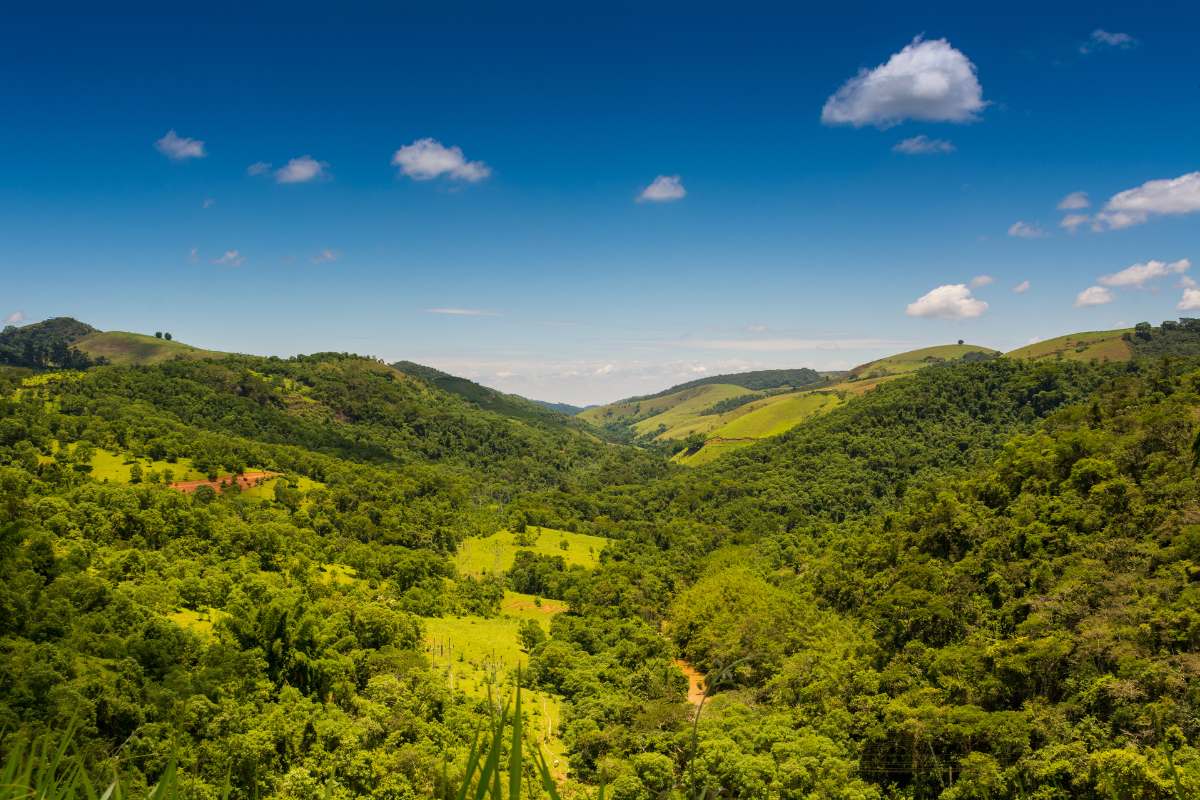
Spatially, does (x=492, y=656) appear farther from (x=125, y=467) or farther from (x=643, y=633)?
(x=125, y=467)

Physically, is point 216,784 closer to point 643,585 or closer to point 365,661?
point 365,661

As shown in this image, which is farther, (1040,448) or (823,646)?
(1040,448)

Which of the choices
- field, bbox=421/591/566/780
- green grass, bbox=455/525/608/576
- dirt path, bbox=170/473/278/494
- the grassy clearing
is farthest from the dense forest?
green grass, bbox=455/525/608/576

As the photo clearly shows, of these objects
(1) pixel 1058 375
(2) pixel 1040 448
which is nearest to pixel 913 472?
(1) pixel 1058 375

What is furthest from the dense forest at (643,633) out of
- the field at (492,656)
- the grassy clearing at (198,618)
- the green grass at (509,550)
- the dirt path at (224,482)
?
the green grass at (509,550)

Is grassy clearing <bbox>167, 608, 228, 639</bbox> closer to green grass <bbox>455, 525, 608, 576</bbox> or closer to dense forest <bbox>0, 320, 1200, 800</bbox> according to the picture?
dense forest <bbox>0, 320, 1200, 800</bbox>

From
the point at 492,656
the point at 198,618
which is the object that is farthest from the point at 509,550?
the point at 198,618
